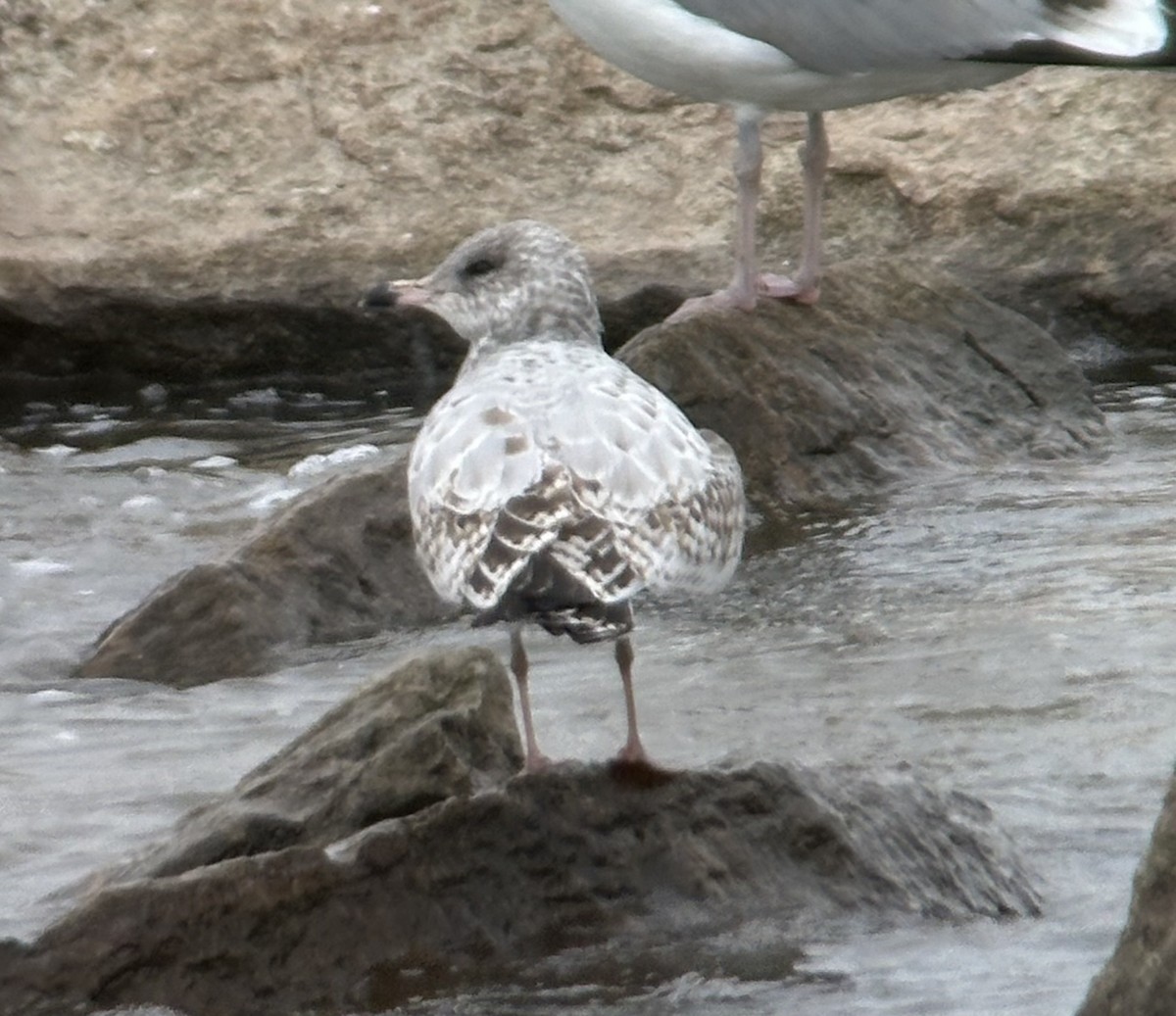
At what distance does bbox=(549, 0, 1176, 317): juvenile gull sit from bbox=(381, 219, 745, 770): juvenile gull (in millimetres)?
1837

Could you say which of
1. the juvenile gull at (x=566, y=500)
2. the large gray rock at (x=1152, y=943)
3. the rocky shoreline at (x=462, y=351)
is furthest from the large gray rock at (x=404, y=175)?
the large gray rock at (x=1152, y=943)

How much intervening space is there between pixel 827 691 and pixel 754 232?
84.2 inches

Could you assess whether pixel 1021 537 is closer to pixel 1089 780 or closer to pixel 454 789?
pixel 1089 780

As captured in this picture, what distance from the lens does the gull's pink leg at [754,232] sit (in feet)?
22.1

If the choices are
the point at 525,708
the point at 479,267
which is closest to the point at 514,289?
the point at 479,267

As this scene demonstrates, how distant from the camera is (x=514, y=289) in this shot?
219 inches

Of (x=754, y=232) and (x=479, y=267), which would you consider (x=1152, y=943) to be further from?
(x=754, y=232)

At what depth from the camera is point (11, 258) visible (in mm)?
8258

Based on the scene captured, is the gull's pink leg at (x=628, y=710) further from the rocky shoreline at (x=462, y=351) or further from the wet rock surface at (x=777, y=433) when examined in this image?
the wet rock surface at (x=777, y=433)

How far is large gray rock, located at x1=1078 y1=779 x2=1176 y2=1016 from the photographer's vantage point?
9.35 ft

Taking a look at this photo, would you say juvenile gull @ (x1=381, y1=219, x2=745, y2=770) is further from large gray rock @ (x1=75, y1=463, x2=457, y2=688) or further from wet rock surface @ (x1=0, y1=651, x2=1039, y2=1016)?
large gray rock @ (x1=75, y1=463, x2=457, y2=688)

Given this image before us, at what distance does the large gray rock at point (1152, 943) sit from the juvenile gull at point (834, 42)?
12.4ft

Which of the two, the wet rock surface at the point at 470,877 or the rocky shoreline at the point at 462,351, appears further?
the rocky shoreline at the point at 462,351

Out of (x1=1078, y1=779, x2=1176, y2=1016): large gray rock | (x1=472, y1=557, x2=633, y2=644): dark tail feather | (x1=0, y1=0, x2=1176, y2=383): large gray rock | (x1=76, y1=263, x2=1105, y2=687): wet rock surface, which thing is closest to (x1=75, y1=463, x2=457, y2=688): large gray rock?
(x1=76, y1=263, x2=1105, y2=687): wet rock surface
